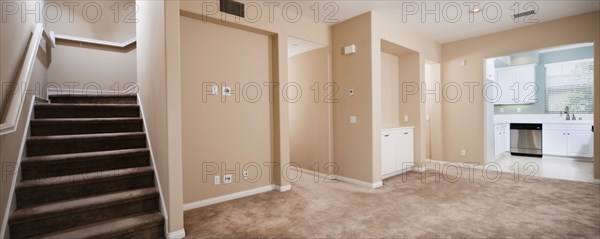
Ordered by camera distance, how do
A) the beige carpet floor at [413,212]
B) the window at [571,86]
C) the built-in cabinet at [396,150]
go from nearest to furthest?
1. the beige carpet floor at [413,212]
2. the built-in cabinet at [396,150]
3. the window at [571,86]

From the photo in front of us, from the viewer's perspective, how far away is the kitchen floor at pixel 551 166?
4.65 m

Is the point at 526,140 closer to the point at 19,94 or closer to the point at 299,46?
the point at 299,46

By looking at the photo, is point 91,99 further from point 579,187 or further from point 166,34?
point 579,187

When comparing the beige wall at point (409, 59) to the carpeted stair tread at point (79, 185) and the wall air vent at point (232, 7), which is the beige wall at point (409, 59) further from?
the carpeted stair tread at point (79, 185)

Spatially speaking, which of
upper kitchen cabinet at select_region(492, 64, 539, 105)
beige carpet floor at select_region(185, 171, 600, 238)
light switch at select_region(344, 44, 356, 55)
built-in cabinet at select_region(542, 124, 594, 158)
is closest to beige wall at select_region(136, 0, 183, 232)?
beige carpet floor at select_region(185, 171, 600, 238)

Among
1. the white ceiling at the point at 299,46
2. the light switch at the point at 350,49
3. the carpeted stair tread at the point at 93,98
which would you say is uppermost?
the white ceiling at the point at 299,46

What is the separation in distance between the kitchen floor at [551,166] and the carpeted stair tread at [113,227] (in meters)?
5.75

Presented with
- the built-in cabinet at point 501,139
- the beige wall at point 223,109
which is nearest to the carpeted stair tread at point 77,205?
the beige wall at point 223,109

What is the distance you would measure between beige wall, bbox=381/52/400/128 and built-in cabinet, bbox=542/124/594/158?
3.96 metres

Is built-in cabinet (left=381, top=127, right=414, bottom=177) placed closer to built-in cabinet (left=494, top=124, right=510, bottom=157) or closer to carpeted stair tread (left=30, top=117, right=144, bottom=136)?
built-in cabinet (left=494, top=124, right=510, bottom=157)

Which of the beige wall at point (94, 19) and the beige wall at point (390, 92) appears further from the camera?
the beige wall at point (390, 92)

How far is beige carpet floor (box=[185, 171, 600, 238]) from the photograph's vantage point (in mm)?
2547

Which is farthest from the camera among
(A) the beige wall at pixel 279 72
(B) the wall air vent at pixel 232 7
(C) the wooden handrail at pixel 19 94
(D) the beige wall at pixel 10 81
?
(A) the beige wall at pixel 279 72

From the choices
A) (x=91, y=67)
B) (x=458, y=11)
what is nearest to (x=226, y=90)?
(x=91, y=67)
